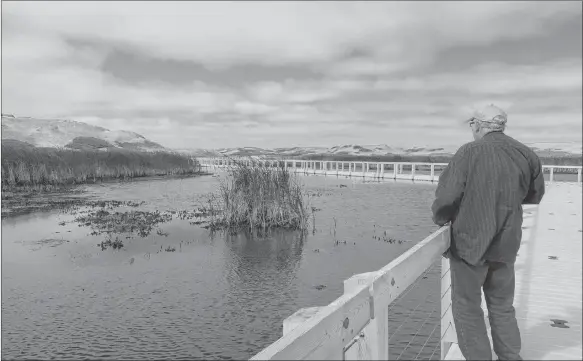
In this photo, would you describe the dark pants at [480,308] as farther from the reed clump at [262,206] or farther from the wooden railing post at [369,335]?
the reed clump at [262,206]

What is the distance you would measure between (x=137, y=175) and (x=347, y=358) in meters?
42.2

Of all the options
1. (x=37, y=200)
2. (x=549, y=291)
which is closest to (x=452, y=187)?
(x=549, y=291)

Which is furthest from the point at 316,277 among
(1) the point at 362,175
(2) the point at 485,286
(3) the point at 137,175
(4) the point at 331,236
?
(3) the point at 137,175

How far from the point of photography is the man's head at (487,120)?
10.6 feet

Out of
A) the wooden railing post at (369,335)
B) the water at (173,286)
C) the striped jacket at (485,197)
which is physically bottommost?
the water at (173,286)

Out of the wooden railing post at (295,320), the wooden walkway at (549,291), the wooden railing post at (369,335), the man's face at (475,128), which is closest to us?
the wooden railing post at (369,335)

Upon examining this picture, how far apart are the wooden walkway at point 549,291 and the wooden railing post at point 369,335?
5.75ft

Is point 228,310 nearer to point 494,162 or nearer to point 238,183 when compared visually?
point 494,162

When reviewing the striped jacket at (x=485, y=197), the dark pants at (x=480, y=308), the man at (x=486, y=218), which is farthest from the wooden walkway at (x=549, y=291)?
the striped jacket at (x=485, y=197)

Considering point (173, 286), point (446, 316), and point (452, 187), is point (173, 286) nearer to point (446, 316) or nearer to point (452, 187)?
point (446, 316)

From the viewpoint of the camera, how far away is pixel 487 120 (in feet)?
10.7

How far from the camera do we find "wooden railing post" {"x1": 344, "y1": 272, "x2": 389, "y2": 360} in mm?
2166

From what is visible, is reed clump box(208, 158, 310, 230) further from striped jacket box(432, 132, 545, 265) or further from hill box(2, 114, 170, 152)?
hill box(2, 114, 170, 152)

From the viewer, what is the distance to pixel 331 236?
1413 centimetres
